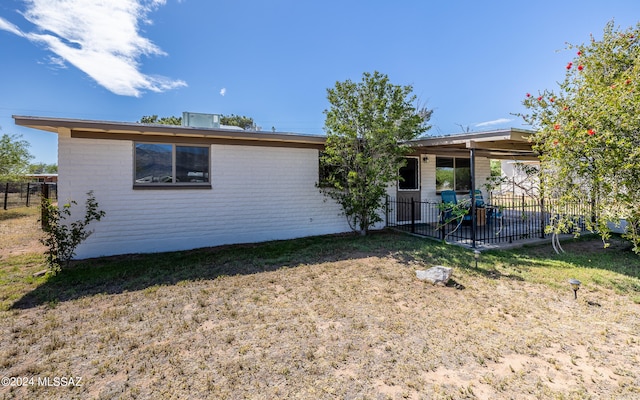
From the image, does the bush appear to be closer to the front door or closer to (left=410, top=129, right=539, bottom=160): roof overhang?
(left=410, top=129, right=539, bottom=160): roof overhang

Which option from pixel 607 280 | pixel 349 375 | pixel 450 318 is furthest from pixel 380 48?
pixel 349 375

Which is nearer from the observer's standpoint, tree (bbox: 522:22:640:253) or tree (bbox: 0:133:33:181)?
tree (bbox: 522:22:640:253)

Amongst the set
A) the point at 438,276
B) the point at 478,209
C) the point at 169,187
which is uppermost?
the point at 169,187

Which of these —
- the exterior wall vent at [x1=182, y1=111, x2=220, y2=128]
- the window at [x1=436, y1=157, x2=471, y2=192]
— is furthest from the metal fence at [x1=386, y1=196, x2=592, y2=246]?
the exterior wall vent at [x1=182, y1=111, x2=220, y2=128]

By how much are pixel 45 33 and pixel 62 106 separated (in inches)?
413

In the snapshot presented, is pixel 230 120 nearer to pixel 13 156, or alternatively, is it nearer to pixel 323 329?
pixel 13 156

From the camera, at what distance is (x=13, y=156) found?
51.4 feet

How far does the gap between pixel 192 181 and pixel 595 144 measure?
7.55 metres

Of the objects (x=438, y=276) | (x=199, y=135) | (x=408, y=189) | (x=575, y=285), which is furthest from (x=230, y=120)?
(x=575, y=285)

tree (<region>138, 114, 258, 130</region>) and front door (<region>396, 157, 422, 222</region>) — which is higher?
tree (<region>138, 114, 258, 130</region>)

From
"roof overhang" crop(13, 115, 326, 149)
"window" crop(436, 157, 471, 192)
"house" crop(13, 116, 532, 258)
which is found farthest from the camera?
"window" crop(436, 157, 471, 192)

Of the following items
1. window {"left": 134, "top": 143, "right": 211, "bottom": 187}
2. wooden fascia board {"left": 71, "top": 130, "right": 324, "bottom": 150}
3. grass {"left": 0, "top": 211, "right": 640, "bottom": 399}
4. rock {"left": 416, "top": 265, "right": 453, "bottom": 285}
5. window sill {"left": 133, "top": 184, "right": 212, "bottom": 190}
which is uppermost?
wooden fascia board {"left": 71, "top": 130, "right": 324, "bottom": 150}

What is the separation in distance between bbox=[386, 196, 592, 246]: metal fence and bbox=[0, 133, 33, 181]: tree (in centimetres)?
1984

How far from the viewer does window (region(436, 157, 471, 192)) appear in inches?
412
